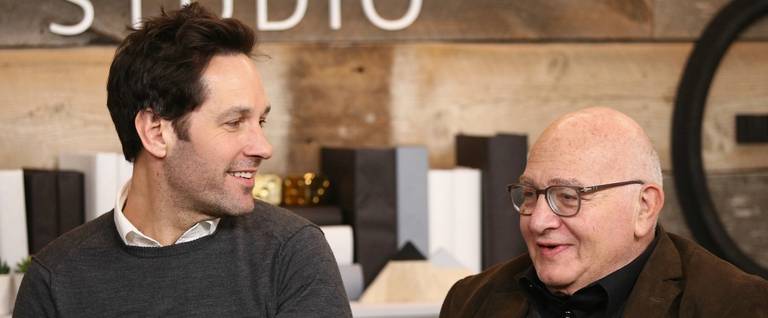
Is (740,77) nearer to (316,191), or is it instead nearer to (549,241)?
(316,191)

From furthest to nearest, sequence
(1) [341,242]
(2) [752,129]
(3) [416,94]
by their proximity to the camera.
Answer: (2) [752,129] < (3) [416,94] < (1) [341,242]

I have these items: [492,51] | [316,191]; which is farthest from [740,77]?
[316,191]

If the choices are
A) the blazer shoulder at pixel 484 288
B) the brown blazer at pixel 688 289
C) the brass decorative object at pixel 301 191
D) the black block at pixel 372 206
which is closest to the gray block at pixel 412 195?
the black block at pixel 372 206

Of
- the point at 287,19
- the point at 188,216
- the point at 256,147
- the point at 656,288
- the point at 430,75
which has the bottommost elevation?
the point at 656,288

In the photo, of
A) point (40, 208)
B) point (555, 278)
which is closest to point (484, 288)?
point (555, 278)

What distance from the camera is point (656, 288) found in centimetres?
190

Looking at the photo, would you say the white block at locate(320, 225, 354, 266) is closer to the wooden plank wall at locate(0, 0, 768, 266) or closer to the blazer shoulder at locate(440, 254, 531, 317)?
the wooden plank wall at locate(0, 0, 768, 266)

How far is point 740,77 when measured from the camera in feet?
10.5

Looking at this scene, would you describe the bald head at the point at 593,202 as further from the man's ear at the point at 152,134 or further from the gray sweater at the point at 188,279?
the man's ear at the point at 152,134

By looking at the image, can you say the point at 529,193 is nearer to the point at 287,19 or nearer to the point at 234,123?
the point at 234,123

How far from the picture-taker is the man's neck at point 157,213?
77.3 inches

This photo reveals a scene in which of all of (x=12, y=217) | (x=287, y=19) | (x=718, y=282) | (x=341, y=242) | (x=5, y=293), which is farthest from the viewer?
(x=287, y=19)

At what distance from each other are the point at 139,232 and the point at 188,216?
8 centimetres

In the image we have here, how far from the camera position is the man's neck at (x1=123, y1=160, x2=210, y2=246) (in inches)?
77.3
